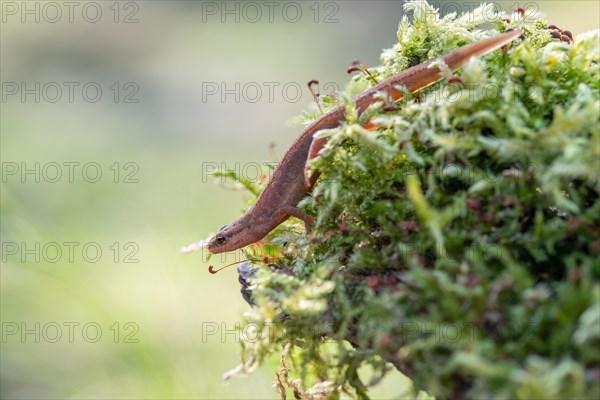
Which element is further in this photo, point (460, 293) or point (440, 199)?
point (440, 199)

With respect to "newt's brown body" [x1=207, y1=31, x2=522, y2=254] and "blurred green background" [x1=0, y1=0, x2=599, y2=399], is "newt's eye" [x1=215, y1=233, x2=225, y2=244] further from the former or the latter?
"blurred green background" [x1=0, y1=0, x2=599, y2=399]

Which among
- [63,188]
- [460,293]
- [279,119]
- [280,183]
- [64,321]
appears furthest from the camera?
[279,119]

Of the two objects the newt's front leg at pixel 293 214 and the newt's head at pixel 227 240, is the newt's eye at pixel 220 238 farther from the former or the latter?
the newt's front leg at pixel 293 214

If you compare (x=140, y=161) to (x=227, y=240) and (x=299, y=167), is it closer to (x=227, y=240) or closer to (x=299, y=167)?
(x=227, y=240)

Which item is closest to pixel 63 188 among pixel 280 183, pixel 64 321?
pixel 64 321

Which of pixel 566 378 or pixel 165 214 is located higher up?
pixel 165 214

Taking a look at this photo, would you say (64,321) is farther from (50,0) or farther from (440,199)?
(50,0)

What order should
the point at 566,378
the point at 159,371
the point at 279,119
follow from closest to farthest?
the point at 566,378 < the point at 159,371 < the point at 279,119
